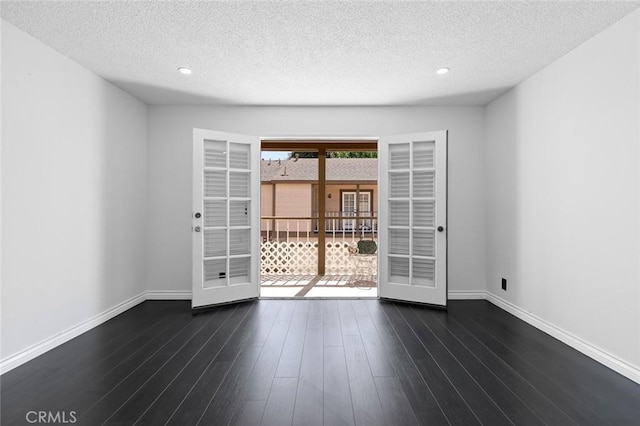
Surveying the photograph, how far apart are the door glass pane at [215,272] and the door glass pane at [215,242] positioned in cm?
8

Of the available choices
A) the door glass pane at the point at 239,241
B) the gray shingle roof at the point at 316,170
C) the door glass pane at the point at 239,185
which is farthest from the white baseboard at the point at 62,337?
the gray shingle roof at the point at 316,170

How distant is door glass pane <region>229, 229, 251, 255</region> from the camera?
12.9 feet

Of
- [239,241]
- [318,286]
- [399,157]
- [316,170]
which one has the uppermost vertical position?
[316,170]

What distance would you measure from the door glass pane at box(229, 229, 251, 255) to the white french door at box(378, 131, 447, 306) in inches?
65.5

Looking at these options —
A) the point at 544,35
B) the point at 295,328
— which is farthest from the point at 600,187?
the point at 295,328

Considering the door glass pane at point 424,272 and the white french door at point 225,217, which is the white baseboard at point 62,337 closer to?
the white french door at point 225,217

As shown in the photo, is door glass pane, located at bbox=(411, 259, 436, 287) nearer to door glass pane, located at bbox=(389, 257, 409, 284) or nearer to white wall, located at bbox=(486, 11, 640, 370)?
door glass pane, located at bbox=(389, 257, 409, 284)

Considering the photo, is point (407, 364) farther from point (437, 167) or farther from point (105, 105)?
point (105, 105)

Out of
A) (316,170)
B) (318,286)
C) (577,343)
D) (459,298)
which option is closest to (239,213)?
(318,286)

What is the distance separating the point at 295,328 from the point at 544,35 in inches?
124

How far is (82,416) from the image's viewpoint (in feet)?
5.80

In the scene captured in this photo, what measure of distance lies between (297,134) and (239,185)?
0.96m

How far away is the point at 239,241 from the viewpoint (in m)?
4.00

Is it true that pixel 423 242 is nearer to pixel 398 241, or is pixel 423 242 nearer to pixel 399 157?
pixel 398 241
